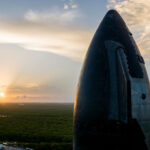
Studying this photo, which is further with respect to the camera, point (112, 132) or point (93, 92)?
point (93, 92)

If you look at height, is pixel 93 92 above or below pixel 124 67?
below

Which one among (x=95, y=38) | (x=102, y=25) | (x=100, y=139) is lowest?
(x=100, y=139)

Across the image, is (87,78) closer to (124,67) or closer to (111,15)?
(124,67)

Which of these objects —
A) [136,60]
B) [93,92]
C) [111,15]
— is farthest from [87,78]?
[111,15]

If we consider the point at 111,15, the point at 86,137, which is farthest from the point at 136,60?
the point at 86,137

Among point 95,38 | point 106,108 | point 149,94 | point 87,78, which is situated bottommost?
point 106,108

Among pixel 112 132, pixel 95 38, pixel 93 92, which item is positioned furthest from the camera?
pixel 95 38

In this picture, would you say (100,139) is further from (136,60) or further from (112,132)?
(136,60)

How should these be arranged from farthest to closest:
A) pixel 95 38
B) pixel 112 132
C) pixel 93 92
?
pixel 95 38 < pixel 93 92 < pixel 112 132

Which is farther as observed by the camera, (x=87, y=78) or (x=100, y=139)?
(x=87, y=78)
